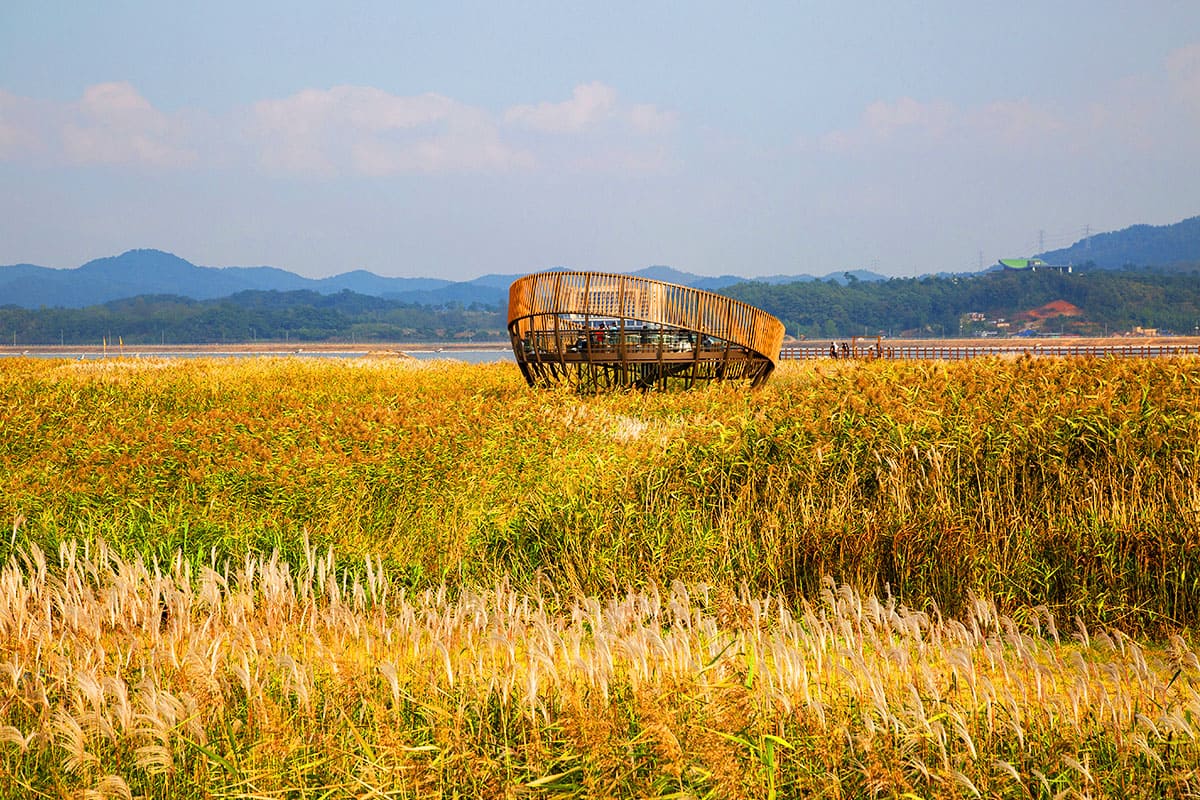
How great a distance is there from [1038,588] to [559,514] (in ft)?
10.4

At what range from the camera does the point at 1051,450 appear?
7512mm

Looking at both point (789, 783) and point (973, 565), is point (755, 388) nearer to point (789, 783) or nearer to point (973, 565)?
point (973, 565)

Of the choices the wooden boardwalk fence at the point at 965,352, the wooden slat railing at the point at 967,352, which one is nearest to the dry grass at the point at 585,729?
the wooden boardwalk fence at the point at 965,352

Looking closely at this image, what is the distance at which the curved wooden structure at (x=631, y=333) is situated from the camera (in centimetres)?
1315

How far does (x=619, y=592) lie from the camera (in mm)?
6500

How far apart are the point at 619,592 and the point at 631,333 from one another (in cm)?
811

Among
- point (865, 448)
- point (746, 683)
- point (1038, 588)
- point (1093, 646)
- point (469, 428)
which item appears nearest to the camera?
point (746, 683)

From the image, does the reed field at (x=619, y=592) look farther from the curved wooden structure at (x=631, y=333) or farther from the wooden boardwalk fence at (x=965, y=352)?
the wooden boardwalk fence at (x=965, y=352)

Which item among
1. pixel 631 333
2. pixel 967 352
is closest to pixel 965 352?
pixel 967 352

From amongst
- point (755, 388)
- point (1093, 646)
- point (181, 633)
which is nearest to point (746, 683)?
point (181, 633)

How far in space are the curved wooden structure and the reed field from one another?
1354mm

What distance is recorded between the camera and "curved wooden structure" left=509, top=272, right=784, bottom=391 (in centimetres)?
1315

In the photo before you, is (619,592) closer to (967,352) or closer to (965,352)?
(967,352)

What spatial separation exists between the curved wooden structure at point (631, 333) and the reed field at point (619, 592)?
1.35 m
